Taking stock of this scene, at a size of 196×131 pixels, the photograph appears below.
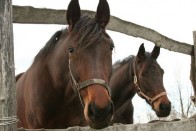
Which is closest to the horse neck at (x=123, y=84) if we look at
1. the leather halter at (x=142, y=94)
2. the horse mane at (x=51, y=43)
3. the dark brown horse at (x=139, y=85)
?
the dark brown horse at (x=139, y=85)

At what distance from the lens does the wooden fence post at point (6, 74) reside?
2064mm

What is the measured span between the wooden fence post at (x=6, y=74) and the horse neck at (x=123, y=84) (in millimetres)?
4369

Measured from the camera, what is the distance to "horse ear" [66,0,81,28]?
3.13m

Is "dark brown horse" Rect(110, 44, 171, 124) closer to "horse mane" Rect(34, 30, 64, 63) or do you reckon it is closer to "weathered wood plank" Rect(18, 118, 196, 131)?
"weathered wood plank" Rect(18, 118, 196, 131)

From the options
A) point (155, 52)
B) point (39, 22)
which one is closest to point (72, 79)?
point (39, 22)

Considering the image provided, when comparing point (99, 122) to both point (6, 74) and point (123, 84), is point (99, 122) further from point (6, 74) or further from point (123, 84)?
point (123, 84)

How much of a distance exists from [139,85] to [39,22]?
367 centimetres

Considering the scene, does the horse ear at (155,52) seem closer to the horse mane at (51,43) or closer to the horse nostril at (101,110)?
the horse mane at (51,43)

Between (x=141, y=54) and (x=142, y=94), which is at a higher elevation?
(x=141, y=54)

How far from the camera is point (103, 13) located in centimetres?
323

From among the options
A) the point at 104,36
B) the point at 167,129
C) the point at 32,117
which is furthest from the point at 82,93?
the point at 32,117

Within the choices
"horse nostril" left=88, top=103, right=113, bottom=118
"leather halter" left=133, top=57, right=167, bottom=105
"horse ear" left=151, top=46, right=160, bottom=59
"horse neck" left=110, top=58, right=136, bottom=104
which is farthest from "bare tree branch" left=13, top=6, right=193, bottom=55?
"horse neck" left=110, top=58, right=136, bottom=104

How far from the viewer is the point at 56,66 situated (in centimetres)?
359

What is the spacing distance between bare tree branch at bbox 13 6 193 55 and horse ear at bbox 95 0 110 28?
0.82 feet
